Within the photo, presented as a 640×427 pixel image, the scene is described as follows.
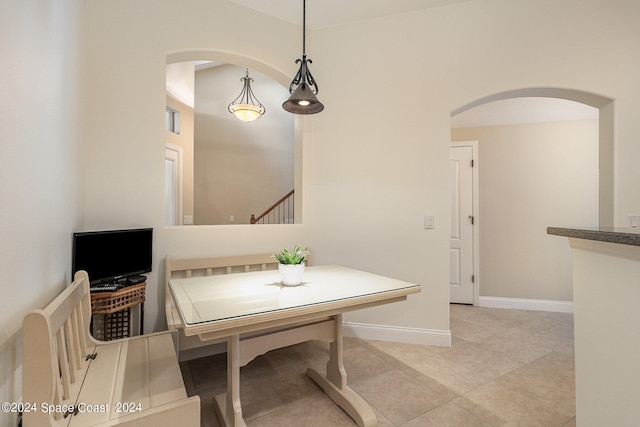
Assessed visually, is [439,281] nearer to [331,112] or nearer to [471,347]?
[471,347]

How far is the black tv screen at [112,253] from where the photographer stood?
1.69 metres

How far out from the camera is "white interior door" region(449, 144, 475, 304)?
12.9 ft

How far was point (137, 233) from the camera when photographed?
2.01m

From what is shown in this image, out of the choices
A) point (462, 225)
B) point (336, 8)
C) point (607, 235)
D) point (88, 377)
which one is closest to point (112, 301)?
point (88, 377)

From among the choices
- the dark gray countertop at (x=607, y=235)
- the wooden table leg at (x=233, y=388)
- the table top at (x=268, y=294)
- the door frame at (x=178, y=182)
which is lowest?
the wooden table leg at (x=233, y=388)

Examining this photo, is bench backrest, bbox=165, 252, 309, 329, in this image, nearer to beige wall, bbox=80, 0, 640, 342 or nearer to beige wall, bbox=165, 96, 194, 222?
beige wall, bbox=80, 0, 640, 342

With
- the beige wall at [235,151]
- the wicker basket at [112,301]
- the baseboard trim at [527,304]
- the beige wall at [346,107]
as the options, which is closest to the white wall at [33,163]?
the beige wall at [346,107]

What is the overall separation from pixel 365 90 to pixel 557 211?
2.88 meters

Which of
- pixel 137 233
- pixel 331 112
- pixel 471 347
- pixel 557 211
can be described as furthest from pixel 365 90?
pixel 557 211

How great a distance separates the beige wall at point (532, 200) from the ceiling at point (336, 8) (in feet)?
6.38

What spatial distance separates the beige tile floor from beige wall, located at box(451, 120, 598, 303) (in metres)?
0.95

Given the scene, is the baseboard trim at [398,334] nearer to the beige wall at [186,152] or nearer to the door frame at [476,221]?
the door frame at [476,221]

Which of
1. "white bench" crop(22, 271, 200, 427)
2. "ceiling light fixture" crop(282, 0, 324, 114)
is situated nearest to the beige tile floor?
"white bench" crop(22, 271, 200, 427)

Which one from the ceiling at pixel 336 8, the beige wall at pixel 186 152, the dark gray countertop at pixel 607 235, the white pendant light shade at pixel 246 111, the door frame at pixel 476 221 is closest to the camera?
the dark gray countertop at pixel 607 235
